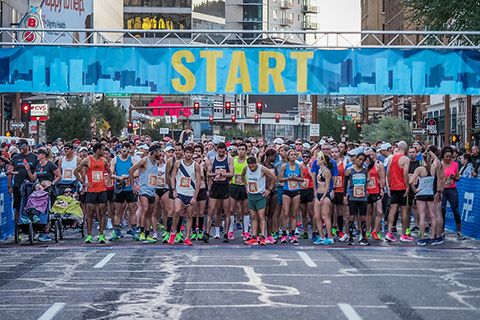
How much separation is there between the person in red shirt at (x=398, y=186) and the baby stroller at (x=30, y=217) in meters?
6.84

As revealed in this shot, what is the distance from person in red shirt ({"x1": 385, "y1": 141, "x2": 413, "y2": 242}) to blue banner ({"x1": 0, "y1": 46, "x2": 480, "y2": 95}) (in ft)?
26.8

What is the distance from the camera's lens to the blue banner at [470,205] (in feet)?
80.2

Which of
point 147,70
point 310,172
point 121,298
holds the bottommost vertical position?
point 121,298

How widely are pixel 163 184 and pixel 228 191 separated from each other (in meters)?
1.29

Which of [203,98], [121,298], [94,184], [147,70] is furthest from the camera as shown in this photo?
[203,98]

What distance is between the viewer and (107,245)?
865 inches

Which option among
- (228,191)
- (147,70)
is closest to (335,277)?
(228,191)

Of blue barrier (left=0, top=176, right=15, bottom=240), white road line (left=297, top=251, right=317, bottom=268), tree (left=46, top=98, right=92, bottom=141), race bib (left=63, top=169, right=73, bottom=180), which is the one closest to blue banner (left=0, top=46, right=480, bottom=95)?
race bib (left=63, top=169, right=73, bottom=180)

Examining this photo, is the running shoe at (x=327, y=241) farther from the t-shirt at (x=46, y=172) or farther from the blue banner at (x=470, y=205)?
the t-shirt at (x=46, y=172)

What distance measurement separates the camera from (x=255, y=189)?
22.0 meters

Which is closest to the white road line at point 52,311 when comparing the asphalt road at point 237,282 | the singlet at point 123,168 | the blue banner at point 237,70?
the asphalt road at point 237,282

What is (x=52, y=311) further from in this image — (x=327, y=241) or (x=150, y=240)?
(x=327, y=241)

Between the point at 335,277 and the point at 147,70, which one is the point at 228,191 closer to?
the point at 335,277

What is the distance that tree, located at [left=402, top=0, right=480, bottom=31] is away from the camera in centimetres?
3453
